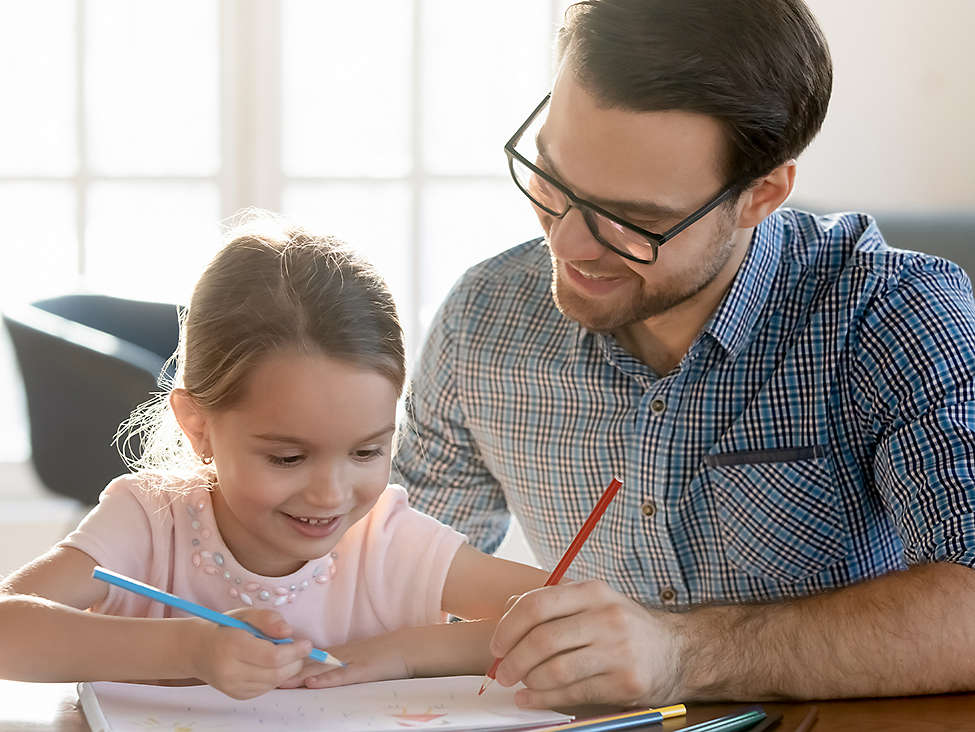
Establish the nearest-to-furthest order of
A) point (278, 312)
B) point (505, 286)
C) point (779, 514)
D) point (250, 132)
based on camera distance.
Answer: point (278, 312) < point (779, 514) < point (505, 286) < point (250, 132)

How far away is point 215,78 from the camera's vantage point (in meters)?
3.57

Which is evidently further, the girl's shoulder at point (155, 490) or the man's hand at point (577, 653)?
the girl's shoulder at point (155, 490)

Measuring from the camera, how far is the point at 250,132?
359 centimetres

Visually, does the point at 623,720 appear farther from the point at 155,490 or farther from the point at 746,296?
the point at 746,296

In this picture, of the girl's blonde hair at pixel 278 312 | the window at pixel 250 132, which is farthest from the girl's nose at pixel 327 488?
the window at pixel 250 132

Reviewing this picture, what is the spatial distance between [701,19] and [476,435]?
2.06ft

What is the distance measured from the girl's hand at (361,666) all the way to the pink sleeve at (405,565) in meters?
0.13

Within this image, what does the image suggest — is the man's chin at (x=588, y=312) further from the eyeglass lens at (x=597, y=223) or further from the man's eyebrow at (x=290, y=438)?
the man's eyebrow at (x=290, y=438)

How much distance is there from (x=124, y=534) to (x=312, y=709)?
1.10 feet

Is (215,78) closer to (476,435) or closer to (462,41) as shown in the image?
(462,41)

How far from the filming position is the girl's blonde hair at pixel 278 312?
3.69 feet

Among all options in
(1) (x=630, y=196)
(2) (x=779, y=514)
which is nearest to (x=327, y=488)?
(1) (x=630, y=196)

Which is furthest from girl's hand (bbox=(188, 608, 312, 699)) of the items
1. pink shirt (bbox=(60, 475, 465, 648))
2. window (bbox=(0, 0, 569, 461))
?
window (bbox=(0, 0, 569, 461))

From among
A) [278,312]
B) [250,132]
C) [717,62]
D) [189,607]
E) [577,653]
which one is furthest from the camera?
[250,132]
